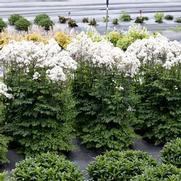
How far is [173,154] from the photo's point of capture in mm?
10094

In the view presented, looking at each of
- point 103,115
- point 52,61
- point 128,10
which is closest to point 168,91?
point 103,115

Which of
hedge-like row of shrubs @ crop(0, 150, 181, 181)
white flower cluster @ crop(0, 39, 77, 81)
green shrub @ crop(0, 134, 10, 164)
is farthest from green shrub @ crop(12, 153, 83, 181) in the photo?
white flower cluster @ crop(0, 39, 77, 81)

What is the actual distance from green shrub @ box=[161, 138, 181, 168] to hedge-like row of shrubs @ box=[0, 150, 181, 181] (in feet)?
1.43

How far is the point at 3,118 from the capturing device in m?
11.0

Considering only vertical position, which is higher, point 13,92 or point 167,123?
point 13,92

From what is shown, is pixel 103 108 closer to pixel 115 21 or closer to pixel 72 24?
Result: pixel 72 24

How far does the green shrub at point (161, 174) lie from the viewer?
28.3 feet

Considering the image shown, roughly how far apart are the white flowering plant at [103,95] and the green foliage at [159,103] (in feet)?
1.90

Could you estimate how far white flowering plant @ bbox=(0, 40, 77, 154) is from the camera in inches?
421

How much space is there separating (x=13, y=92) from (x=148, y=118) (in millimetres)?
3009

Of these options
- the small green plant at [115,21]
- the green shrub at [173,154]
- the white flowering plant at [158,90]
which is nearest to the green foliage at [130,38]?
the white flowering plant at [158,90]

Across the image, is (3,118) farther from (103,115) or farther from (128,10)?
(128,10)

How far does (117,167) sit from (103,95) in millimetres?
2287

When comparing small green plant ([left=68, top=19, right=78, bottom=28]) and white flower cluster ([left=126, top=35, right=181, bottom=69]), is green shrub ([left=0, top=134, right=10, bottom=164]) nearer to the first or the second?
white flower cluster ([left=126, top=35, right=181, bottom=69])
